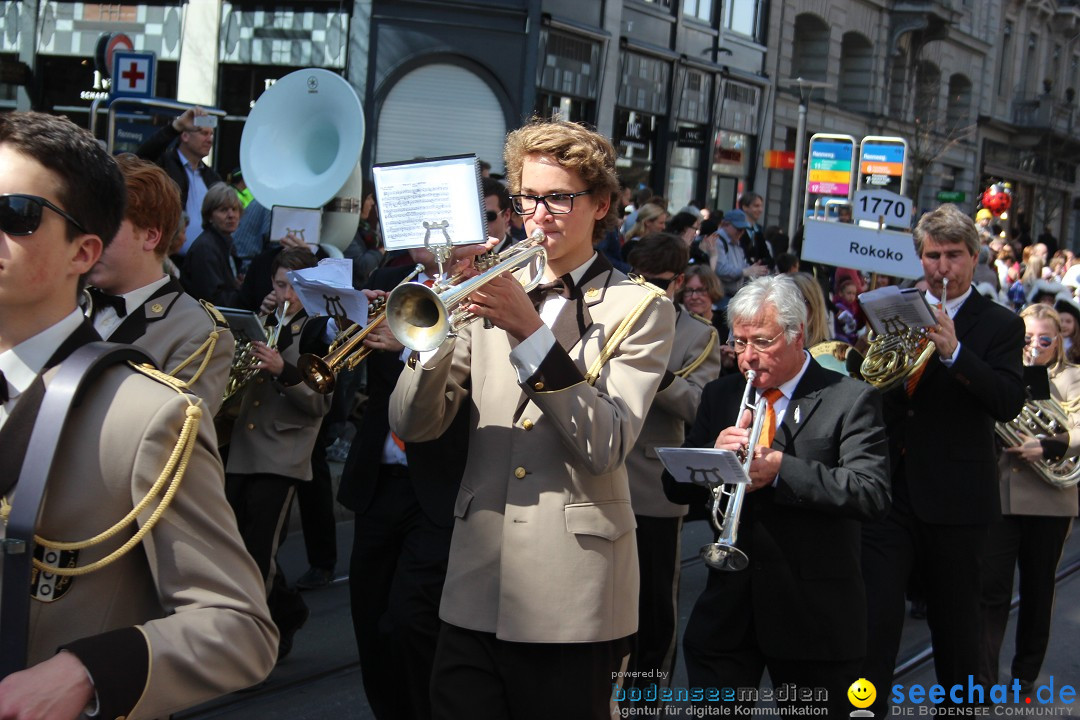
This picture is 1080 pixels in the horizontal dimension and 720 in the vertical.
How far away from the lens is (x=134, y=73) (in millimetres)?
9852

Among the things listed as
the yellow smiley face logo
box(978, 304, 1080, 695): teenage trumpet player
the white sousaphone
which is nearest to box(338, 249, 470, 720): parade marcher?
the yellow smiley face logo

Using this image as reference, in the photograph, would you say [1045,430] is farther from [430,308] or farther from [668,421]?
[430,308]

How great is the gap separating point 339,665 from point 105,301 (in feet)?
8.63

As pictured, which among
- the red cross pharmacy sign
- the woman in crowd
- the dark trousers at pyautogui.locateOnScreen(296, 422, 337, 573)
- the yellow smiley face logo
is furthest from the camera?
the red cross pharmacy sign

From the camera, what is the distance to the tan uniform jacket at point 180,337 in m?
3.61

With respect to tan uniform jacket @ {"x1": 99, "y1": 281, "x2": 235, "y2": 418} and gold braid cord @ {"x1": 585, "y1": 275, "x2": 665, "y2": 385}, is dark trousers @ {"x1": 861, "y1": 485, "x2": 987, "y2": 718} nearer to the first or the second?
gold braid cord @ {"x1": 585, "y1": 275, "x2": 665, "y2": 385}

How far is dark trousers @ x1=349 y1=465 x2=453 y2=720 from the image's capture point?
13.9ft

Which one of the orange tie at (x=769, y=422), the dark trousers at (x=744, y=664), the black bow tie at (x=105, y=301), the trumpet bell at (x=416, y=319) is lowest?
the dark trousers at (x=744, y=664)

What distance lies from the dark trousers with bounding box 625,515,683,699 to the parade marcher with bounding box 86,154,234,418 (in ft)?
6.73

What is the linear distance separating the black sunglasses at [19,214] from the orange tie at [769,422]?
273 cm

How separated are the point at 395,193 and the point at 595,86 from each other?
1763cm

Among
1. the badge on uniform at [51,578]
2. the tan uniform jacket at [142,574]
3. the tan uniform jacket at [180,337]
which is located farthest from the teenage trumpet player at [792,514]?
the badge on uniform at [51,578]

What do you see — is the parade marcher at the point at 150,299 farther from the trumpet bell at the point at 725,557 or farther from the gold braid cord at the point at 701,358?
the gold braid cord at the point at 701,358

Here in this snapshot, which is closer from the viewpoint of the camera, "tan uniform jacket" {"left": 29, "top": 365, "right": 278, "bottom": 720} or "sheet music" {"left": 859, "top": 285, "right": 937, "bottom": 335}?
"tan uniform jacket" {"left": 29, "top": 365, "right": 278, "bottom": 720}
